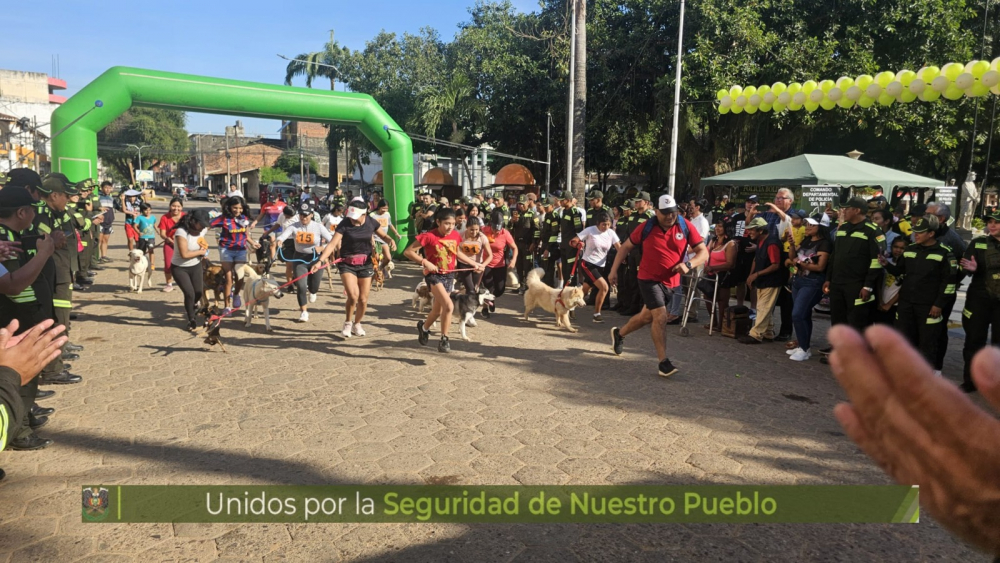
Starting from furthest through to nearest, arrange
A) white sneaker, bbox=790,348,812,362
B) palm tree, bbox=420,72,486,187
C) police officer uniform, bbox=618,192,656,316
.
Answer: palm tree, bbox=420,72,486,187 < police officer uniform, bbox=618,192,656,316 < white sneaker, bbox=790,348,812,362

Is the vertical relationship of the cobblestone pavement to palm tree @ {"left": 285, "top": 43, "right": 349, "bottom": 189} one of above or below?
below

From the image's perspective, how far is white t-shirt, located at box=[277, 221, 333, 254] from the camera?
9.32 meters

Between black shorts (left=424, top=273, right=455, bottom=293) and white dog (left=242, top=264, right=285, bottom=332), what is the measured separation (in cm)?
233

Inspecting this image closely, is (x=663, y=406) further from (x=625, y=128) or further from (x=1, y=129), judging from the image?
(x=1, y=129)

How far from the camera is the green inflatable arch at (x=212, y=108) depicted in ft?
46.1

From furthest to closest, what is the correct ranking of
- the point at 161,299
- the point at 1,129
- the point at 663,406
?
the point at 1,129 < the point at 161,299 < the point at 663,406

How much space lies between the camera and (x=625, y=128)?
2673 cm

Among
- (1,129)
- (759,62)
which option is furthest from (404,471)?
(1,129)

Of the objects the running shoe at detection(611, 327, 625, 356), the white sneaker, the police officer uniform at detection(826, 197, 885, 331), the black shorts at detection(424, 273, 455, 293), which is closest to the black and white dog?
the black shorts at detection(424, 273, 455, 293)

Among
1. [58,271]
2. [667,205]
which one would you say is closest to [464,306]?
[667,205]

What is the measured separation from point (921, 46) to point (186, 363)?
912 inches

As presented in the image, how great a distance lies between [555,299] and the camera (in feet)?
30.3

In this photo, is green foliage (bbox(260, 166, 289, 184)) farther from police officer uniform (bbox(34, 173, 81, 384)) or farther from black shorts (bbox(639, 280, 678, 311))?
black shorts (bbox(639, 280, 678, 311))

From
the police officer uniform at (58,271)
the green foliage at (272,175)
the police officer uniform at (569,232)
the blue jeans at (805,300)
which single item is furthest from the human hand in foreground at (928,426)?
the green foliage at (272,175)
